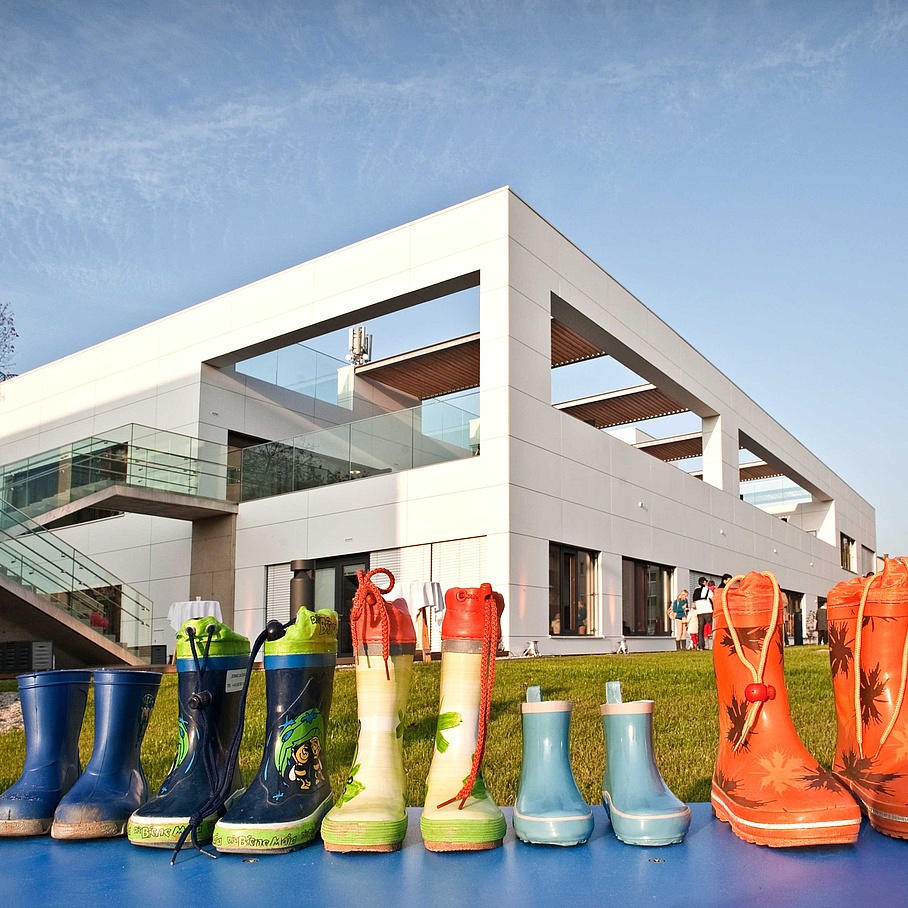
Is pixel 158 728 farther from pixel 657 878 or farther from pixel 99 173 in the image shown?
pixel 99 173

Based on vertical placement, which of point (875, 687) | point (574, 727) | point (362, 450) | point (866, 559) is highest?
point (362, 450)

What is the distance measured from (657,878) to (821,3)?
5.77 meters

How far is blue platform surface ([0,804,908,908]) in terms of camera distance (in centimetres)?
153

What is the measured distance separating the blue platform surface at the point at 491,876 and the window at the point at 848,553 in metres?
40.3

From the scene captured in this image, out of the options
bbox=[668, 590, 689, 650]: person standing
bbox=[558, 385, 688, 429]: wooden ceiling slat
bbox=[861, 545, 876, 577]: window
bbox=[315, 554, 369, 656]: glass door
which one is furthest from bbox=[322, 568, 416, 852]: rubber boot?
bbox=[861, 545, 876, 577]: window

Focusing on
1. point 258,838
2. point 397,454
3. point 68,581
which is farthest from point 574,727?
point 68,581

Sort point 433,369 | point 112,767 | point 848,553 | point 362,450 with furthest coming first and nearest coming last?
1. point 848,553
2. point 433,369
3. point 362,450
4. point 112,767

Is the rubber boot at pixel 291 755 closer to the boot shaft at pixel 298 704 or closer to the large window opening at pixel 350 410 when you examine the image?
the boot shaft at pixel 298 704

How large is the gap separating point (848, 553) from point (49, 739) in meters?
42.5

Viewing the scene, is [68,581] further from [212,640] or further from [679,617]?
[212,640]

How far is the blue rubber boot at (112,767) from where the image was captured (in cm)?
205

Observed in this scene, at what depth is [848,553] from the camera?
131 feet

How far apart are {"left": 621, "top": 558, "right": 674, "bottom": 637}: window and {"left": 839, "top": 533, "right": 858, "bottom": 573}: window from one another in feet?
71.5

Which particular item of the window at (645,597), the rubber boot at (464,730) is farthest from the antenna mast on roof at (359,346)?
the rubber boot at (464,730)
